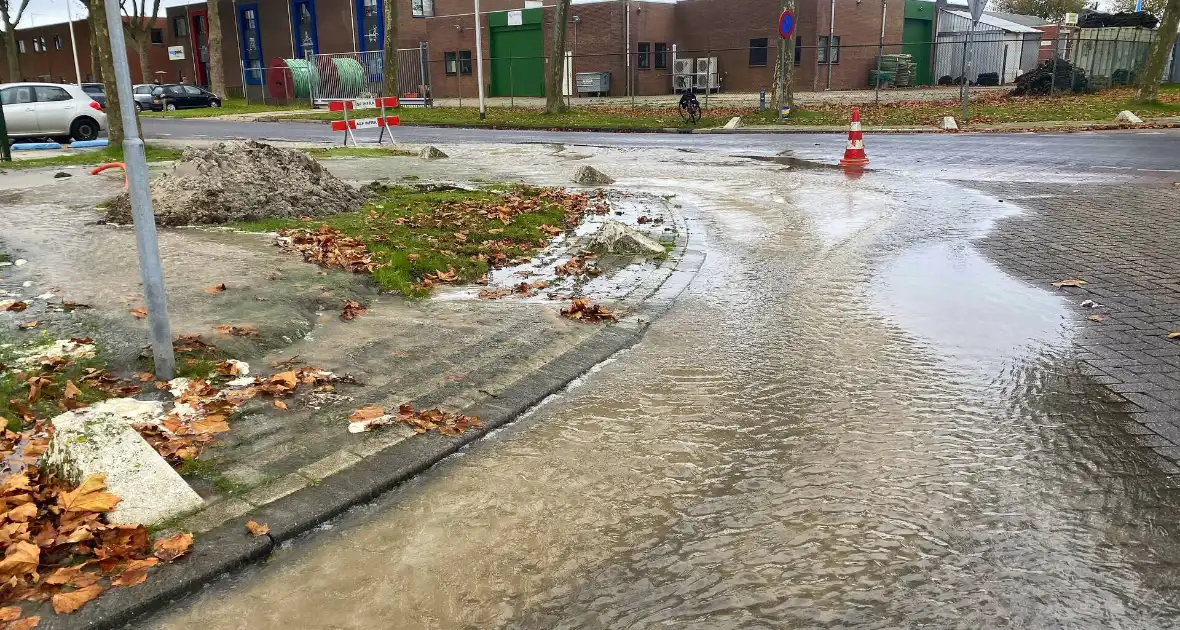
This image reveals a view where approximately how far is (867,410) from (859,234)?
17.0 ft

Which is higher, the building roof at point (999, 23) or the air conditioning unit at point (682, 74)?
the building roof at point (999, 23)

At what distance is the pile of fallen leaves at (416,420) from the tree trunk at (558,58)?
28.5m

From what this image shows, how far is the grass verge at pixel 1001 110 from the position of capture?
25.2 m

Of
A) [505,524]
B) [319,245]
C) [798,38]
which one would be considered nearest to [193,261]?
[319,245]

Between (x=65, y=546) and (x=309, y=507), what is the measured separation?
35.4 inches

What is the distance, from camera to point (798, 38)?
4047cm

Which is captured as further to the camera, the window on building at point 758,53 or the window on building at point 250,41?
the window on building at point 250,41

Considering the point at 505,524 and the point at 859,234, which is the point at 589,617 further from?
the point at 859,234

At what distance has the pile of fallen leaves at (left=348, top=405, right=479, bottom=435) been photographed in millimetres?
4488

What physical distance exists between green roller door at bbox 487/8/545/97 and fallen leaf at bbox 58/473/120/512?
4332cm

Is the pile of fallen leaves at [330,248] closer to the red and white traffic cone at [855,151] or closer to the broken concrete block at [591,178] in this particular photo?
the broken concrete block at [591,178]

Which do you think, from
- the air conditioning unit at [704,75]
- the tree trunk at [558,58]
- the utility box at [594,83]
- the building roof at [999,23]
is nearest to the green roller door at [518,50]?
the utility box at [594,83]

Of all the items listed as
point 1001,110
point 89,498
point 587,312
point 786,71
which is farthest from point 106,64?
point 1001,110

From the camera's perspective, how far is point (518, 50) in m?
46.8
